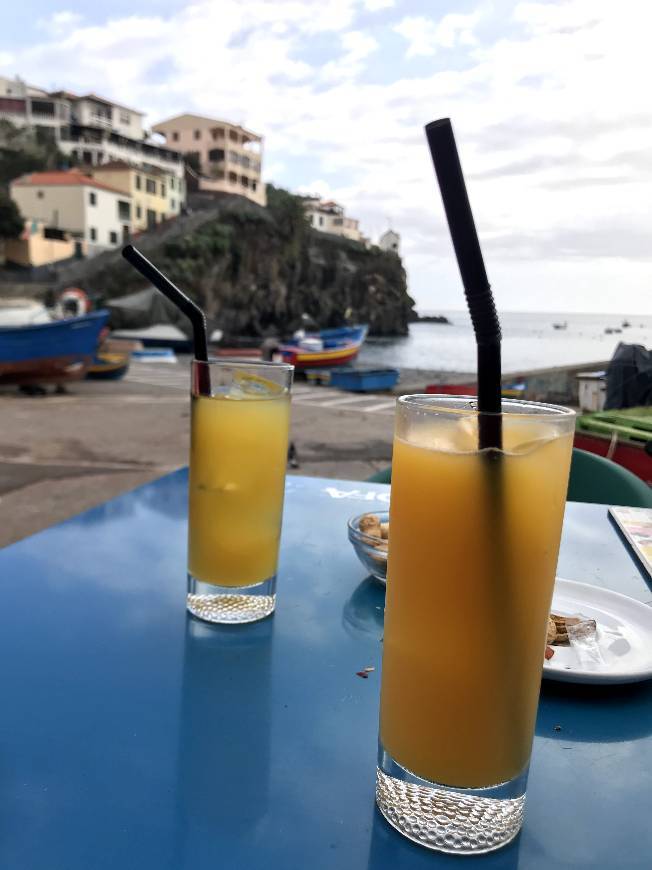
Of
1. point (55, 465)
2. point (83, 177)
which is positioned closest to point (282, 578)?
point (55, 465)

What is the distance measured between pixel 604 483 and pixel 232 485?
1350 millimetres

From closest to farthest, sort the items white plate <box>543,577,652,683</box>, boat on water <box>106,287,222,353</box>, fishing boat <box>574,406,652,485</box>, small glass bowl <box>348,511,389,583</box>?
white plate <box>543,577,652,683</box> → small glass bowl <box>348,511,389,583</box> → fishing boat <box>574,406,652,485</box> → boat on water <box>106,287,222,353</box>

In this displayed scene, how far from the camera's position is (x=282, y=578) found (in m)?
1.10

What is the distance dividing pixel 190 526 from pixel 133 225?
45883 mm

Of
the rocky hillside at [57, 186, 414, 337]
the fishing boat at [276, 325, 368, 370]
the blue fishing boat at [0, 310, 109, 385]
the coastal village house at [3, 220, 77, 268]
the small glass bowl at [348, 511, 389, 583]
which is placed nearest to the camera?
the small glass bowl at [348, 511, 389, 583]

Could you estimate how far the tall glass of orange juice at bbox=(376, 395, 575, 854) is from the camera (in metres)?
0.54

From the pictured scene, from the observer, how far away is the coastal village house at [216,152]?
52.6 metres

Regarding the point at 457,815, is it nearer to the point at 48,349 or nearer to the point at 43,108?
the point at 48,349

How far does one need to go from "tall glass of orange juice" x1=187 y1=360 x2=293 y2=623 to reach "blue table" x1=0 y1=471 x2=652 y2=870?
5cm

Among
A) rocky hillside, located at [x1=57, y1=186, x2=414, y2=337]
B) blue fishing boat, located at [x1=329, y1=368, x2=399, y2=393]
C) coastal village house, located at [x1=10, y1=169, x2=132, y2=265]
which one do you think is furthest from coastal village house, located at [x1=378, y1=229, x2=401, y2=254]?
blue fishing boat, located at [x1=329, y1=368, x2=399, y2=393]

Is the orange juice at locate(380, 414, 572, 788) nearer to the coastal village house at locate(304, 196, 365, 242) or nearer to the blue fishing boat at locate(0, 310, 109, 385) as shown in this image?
the blue fishing boat at locate(0, 310, 109, 385)

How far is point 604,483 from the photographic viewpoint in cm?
192

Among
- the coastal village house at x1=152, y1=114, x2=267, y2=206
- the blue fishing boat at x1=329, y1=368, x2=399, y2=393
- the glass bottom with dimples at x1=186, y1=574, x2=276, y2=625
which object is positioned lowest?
the blue fishing boat at x1=329, y1=368, x2=399, y2=393

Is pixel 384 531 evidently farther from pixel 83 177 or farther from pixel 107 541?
pixel 83 177
